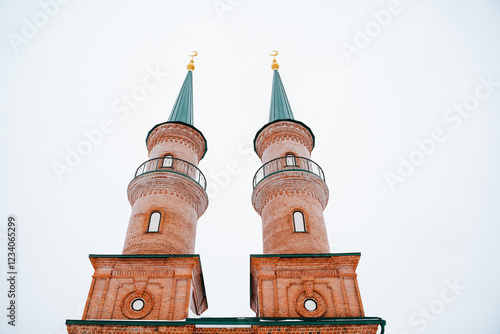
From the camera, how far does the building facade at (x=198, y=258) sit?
42.0ft

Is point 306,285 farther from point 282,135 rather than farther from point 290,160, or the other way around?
point 282,135

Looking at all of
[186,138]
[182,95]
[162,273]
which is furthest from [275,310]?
[182,95]

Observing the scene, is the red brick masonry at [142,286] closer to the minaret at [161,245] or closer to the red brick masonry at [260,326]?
the minaret at [161,245]

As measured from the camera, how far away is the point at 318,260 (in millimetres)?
14336

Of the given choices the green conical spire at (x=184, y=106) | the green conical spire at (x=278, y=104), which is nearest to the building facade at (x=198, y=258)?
the green conical spire at (x=184, y=106)

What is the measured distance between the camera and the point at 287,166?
1828 cm

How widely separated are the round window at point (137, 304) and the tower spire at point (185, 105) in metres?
10.3

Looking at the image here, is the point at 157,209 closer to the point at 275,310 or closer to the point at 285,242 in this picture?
the point at 285,242

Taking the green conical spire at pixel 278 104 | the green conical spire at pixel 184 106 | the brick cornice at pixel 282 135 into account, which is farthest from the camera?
the green conical spire at pixel 278 104

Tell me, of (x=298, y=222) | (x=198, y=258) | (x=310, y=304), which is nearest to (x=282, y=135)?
(x=298, y=222)

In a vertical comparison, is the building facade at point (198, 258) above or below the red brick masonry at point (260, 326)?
above

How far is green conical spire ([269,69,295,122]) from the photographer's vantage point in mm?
21881

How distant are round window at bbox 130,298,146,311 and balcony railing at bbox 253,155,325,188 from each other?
23.9 feet

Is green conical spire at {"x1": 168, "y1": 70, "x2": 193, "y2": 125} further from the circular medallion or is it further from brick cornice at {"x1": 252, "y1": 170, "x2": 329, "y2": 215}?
the circular medallion
